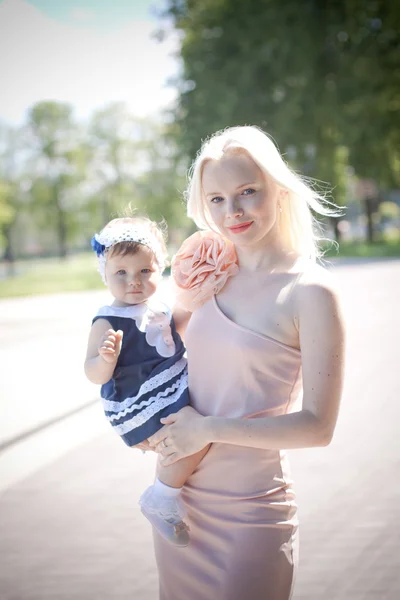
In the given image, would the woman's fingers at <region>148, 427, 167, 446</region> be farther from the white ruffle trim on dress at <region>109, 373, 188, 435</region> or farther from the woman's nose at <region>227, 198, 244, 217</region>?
the woman's nose at <region>227, 198, 244, 217</region>

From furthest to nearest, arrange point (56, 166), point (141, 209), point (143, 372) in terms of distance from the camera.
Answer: point (56, 166) < point (141, 209) < point (143, 372)

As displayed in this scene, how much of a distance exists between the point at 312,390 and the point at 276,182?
0.49m

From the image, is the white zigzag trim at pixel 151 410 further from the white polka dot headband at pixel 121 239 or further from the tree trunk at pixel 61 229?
the tree trunk at pixel 61 229

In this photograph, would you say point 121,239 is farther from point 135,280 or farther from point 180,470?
point 180,470

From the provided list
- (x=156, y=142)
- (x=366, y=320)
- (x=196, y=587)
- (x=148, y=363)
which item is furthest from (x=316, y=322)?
(x=156, y=142)

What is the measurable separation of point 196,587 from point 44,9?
2131 cm

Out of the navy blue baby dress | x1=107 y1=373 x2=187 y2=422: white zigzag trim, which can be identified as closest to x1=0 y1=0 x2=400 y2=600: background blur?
the navy blue baby dress

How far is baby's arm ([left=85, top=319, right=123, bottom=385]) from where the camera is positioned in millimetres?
1765

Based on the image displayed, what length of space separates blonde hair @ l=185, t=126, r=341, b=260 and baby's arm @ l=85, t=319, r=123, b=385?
1.25 feet

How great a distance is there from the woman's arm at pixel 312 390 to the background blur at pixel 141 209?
0.46 m

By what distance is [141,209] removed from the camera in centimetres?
244

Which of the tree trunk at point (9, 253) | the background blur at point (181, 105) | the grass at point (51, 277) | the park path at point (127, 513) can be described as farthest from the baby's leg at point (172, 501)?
the background blur at point (181, 105)

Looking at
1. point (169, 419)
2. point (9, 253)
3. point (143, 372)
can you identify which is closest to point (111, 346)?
point (143, 372)

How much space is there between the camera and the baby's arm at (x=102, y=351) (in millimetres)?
1765
